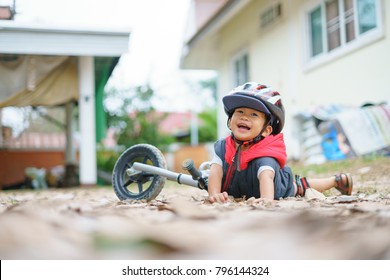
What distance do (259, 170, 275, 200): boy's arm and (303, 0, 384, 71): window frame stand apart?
4341mm

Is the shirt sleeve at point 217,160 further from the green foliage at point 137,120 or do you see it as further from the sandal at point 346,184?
the green foliage at point 137,120

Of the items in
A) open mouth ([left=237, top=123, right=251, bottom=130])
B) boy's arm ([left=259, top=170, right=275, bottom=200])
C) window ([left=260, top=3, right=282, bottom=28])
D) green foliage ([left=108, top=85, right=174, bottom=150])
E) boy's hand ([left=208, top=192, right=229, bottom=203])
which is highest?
window ([left=260, top=3, right=282, bottom=28])

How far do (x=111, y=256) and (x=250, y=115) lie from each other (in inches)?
63.7

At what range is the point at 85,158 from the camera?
23.6 ft

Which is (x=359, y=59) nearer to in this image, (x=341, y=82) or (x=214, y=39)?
(x=341, y=82)

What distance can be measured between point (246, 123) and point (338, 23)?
527 centimetres

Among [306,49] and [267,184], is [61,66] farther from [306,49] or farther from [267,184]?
[267,184]

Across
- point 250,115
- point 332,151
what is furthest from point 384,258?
point 332,151

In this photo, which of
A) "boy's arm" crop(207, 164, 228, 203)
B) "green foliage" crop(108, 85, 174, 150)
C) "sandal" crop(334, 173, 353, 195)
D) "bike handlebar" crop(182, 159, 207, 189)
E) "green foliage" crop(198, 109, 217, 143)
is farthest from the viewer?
"green foliage" crop(198, 109, 217, 143)

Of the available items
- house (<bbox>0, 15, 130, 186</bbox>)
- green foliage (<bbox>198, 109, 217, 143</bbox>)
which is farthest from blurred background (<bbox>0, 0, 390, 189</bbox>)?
green foliage (<bbox>198, 109, 217, 143</bbox>)

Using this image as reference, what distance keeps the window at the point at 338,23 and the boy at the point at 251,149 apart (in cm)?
424

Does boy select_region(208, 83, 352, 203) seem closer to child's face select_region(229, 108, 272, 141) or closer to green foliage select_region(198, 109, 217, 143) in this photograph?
child's face select_region(229, 108, 272, 141)

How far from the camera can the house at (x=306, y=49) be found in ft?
21.2

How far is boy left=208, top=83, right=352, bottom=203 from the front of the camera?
2475mm
